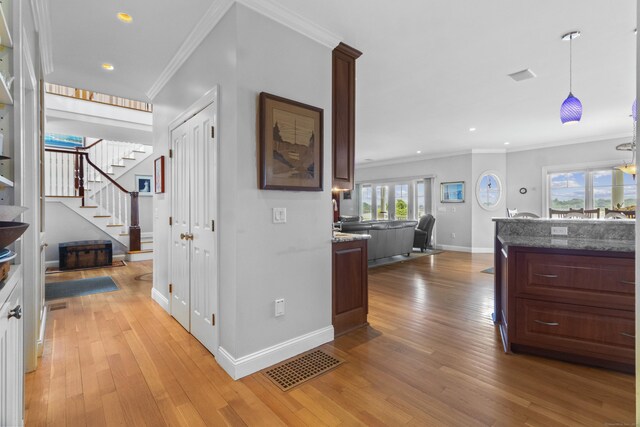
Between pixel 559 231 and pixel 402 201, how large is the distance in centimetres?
688

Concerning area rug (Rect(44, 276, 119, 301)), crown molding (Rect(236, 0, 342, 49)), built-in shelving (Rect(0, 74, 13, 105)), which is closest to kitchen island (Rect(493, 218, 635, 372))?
crown molding (Rect(236, 0, 342, 49))

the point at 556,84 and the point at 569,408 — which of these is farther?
the point at 556,84

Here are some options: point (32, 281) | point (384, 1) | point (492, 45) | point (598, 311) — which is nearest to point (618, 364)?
point (598, 311)

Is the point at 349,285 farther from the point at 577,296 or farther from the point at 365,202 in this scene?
the point at 365,202

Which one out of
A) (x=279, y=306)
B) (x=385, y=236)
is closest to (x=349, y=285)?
(x=279, y=306)

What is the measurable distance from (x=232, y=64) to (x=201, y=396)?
216 cm

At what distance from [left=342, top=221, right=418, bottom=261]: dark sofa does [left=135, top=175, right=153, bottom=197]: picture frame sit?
17.0 ft

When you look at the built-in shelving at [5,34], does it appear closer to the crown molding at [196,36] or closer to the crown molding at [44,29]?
the crown molding at [44,29]

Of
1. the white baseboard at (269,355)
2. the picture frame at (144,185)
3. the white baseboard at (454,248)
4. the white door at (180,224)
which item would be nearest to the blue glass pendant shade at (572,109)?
the white baseboard at (269,355)

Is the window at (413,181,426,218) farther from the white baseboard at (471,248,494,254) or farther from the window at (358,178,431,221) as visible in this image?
the white baseboard at (471,248,494,254)

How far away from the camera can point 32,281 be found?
2.20 metres

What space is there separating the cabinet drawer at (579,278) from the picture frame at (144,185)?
7.94 meters

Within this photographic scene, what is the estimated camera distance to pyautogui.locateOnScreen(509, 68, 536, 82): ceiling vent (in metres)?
3.44

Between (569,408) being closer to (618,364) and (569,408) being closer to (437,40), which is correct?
(618,364)
